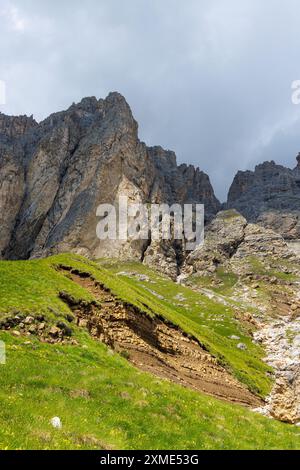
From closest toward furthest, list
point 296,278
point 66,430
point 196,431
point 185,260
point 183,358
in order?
point 66,430 → point 196,431 → point 183,358 → point 296,278 → point 185,260

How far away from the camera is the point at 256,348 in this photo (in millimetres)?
88938

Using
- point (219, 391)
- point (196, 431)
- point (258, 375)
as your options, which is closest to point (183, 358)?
point (219, 391)

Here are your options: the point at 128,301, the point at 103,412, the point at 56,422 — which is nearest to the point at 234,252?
the point at 128,301

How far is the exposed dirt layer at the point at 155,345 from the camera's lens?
136ft

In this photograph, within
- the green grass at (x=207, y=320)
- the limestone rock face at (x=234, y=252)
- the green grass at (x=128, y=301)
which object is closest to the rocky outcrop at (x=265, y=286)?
the limestone rock face at (x=234, y=252)

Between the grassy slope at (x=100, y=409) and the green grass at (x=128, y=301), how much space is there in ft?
5.97

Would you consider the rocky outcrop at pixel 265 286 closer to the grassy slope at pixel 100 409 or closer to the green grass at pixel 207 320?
the green grass at pixel 207 320

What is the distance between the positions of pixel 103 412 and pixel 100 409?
290 millimetres

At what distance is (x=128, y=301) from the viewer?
51.6m

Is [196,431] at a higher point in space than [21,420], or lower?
lower

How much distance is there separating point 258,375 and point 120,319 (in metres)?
29.7

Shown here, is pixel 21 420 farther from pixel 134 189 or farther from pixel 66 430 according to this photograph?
pixel 134 189

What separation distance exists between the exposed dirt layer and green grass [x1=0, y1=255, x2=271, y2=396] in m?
1.85
